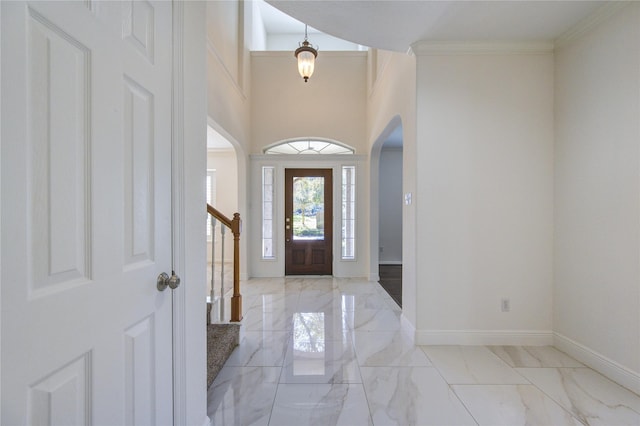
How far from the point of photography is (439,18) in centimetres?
226

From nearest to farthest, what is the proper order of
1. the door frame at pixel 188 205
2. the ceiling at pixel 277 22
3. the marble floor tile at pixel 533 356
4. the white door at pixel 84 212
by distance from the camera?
the white door at pixel 84 212 → the door frame at pixel 188 205 → the marble floor tile at pixel 533 356 → the ceiling at pixel 277 22

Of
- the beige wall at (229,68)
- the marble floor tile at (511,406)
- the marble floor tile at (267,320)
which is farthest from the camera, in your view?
the beige wall at (229,68)

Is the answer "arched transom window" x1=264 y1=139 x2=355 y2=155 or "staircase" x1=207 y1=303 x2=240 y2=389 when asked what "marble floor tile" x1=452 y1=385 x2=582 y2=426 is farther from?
"arched transom window" x1=264 y1=139 x2=355 y2=155

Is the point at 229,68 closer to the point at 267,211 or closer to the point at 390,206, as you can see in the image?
the point at 267,211

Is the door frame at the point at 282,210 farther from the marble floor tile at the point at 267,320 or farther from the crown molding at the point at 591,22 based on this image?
the crown molding at the point at 591,22

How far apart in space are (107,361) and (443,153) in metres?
2.69

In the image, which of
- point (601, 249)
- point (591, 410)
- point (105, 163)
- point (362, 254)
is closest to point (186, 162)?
point (105, 163)

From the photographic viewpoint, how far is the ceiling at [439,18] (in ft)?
6.93

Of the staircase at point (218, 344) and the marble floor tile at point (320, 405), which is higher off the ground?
the staircase at point (218, 344)

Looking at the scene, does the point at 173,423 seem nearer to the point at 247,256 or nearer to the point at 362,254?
the point at 247,256

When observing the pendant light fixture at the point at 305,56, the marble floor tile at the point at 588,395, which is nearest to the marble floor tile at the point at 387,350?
the marble floor tile at the point at 588,395

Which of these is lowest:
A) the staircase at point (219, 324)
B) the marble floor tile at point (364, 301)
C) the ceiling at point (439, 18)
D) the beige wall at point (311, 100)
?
the marble floor tile at point (364, 301)

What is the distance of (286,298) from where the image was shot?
13.1 feet

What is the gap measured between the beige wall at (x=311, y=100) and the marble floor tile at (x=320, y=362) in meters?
3.63
